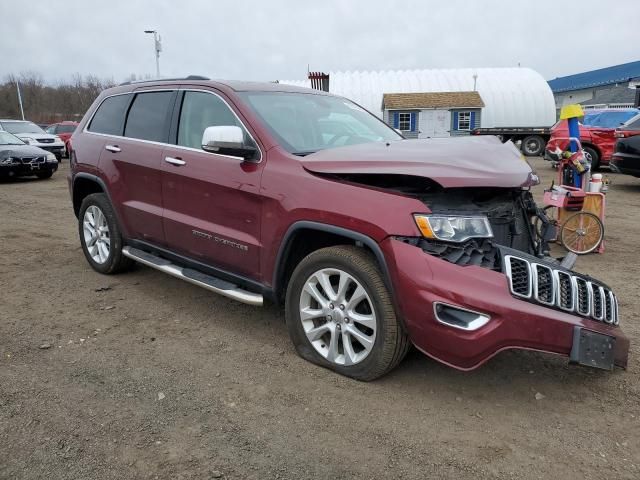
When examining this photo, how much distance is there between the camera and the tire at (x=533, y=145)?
79.7 ft

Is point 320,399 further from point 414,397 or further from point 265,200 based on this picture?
point 265,200

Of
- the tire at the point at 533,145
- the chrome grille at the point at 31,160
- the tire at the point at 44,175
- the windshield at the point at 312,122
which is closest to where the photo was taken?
the windshield at the point at 312,122

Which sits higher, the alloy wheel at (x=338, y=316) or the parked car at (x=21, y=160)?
the parked car at (x=21, y=160)

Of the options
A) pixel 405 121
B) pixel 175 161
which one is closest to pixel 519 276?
pixel 175 161

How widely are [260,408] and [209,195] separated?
5.09ft

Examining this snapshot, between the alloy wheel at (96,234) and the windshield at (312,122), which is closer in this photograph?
the windshield at (312,122)

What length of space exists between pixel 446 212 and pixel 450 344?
69cm

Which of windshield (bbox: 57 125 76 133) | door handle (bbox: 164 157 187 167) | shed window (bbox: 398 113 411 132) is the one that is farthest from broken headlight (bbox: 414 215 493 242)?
shed window (bbox: 398 113 411 132)

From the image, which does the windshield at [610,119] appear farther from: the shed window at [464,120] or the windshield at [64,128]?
the windshield at [64,128]

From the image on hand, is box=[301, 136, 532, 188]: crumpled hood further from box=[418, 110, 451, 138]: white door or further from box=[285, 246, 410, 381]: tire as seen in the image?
box=[418, 110, 451, 138]: white door

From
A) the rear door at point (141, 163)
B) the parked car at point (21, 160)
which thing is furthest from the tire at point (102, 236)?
the parked car at point (21, 160)

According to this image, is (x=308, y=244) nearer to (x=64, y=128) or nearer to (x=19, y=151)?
(x=19, y=151)

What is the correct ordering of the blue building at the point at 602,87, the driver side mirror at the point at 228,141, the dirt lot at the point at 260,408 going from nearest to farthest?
the dirt lot at the point at 260,408
the driver side mirror at the point at 228,141
the blue building at the point at 602,87

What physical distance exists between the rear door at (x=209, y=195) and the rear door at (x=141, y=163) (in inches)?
5.5
